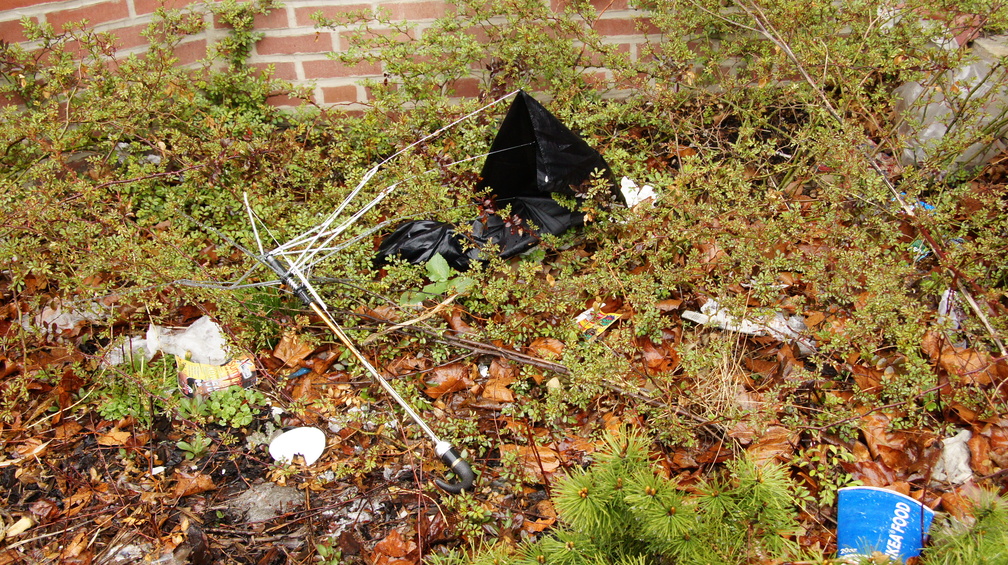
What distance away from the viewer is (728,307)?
220 cm

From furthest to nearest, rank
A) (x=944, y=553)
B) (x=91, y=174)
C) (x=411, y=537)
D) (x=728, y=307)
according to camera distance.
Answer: (x=91, y=174) → (x=728, y=307) → (x=411, y=537) → (x=944, y=553)

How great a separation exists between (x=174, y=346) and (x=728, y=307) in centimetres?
207

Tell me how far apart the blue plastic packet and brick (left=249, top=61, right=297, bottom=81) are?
9.71ft

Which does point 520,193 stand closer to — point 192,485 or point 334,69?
point 334,69

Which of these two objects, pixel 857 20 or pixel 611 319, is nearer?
pixel 611 319

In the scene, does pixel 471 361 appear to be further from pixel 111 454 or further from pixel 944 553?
pixel 944 553

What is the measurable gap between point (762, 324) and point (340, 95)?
2275mm

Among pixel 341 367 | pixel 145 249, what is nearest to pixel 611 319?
pixel 341 367

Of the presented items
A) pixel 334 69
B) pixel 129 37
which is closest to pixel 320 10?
pixel 334 69

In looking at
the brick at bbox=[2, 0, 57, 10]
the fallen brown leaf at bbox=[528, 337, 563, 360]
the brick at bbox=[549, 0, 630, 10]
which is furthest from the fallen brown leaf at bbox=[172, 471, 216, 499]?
the brick at bbox=[549, 0, 630, 10]

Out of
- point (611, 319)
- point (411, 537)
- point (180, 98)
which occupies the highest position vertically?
point (180, 98)

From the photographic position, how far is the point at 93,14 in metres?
2.95

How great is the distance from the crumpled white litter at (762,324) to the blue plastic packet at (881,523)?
1.93 ft

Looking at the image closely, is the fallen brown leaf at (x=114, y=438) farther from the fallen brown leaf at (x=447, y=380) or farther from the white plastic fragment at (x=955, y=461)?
the white plastic fragment at (x=955, y=461)
